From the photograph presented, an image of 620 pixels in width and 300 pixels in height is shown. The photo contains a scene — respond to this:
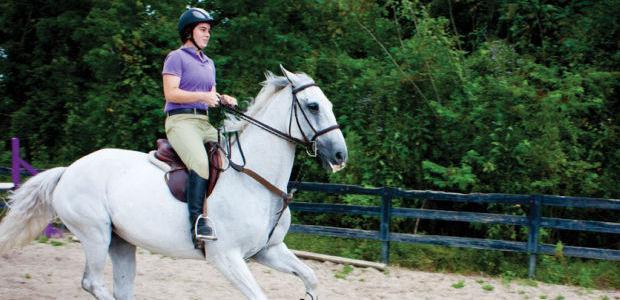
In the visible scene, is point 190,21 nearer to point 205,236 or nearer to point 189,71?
point 189,71

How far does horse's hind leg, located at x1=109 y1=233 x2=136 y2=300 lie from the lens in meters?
5.62

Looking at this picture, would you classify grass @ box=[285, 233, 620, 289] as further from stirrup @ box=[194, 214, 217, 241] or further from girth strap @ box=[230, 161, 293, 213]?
stirrup @ box=[194, 214, 217, 241]

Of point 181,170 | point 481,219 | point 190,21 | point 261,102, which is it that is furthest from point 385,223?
point 190,21

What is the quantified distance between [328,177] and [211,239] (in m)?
6.89

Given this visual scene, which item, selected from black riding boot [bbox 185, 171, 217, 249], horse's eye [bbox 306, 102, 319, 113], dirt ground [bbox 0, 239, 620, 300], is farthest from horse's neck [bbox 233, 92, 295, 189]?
dirt ground [bbox 0, 239, 620, 300]

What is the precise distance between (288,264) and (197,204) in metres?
0.86

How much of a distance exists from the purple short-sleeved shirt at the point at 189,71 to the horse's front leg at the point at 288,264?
126 centimetres

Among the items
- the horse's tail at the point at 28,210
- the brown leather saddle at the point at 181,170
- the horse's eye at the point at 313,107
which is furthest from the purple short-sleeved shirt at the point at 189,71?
the horse's tail at the point at 28,210

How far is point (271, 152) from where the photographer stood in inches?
207

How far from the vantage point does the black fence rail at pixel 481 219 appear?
28.1ft

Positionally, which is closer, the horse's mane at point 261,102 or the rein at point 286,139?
the rein at point 286,139

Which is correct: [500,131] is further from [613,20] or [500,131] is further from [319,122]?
[319,122]

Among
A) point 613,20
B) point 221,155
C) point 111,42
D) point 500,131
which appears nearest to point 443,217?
point 500,131

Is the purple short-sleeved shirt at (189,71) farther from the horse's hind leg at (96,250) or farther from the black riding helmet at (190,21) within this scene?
the horse's hind leg at (96,250)
